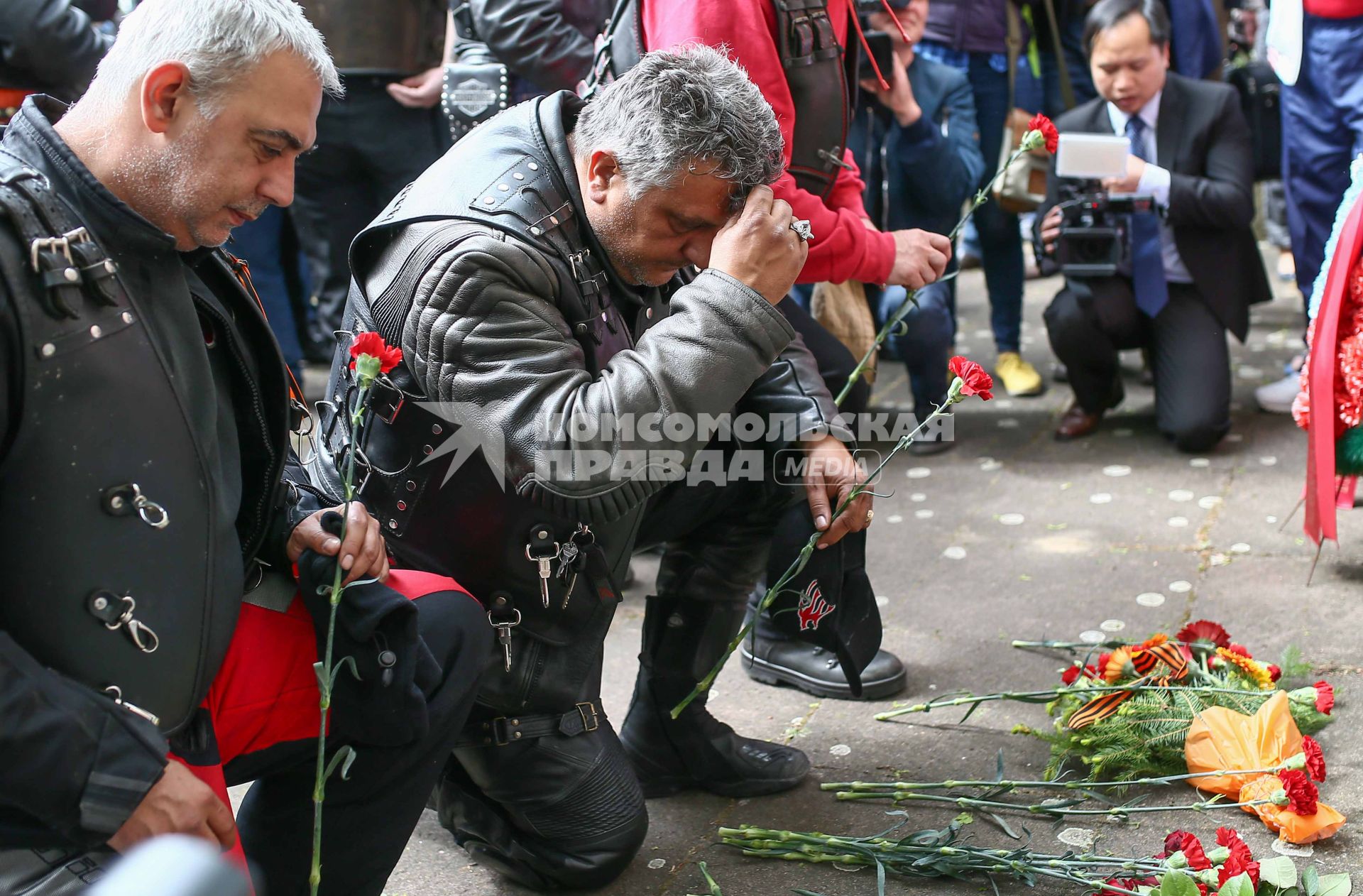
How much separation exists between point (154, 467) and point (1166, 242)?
12.9ft

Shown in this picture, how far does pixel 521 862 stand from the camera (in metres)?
2.31

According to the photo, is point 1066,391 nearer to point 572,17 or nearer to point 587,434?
point 572,17

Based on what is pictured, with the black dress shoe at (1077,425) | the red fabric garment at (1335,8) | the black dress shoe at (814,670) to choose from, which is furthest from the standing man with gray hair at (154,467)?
the red fabric garment at (1335,8)

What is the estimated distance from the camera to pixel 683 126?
2.03 metres

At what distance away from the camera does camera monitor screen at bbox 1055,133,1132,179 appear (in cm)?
433

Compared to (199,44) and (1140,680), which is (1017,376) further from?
(199,44)

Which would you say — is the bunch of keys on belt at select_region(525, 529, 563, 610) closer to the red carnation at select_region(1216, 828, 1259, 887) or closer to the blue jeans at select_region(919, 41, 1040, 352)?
the red carnation at select_region(1216, 828, 1259, 887)

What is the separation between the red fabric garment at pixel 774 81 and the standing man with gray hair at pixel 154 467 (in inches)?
46.0

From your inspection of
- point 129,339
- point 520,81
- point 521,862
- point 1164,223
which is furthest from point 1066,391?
point 129,339

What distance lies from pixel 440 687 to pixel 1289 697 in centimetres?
174

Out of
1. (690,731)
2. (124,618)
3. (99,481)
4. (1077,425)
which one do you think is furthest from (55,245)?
(1077,425)

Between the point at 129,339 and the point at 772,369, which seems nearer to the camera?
the point at 129,339

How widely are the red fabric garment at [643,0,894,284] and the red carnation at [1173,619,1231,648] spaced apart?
987 millimetres

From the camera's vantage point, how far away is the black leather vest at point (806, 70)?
2.88 m
